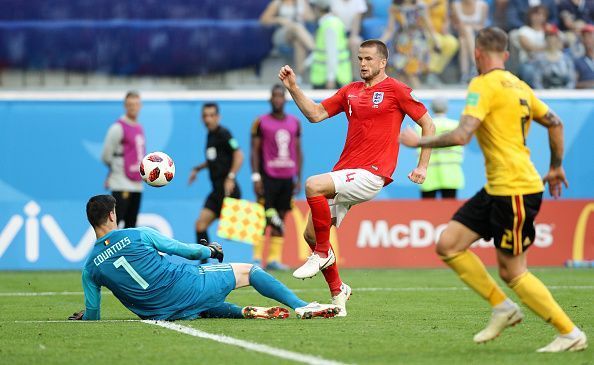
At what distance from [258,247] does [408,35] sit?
207 inches

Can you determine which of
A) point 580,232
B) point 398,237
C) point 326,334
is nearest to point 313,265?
point 326,334

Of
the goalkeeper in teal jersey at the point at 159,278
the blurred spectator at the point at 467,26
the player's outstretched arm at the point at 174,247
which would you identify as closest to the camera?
the player's outstretched arm at the point at 174,247

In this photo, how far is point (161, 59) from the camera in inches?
829

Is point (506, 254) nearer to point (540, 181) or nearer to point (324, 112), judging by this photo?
point (540, 181)

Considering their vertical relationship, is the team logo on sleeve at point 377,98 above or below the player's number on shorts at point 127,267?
above

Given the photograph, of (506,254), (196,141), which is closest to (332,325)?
(506,254)

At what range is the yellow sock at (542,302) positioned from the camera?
769 cm

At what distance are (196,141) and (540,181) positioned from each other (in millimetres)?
12435

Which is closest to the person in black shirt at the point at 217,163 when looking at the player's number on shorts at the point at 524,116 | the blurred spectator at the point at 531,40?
the blurred spectator at the point at 531,40

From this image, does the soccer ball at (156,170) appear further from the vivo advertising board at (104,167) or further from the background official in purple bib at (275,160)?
the vivo advertising board at (104,167)

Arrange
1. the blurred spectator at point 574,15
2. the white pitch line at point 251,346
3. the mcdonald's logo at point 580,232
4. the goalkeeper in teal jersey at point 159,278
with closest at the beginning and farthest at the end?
the white pitch line at point 251,346 < the goalkeeper in teal jersey at point 159,278 < the mcdonald's logo at point 580,232 < the blurred spectator at point 574,15

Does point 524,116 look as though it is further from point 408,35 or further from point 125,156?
point 408,35

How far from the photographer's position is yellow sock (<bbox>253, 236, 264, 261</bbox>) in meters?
17.5

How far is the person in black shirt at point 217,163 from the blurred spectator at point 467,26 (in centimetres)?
574
